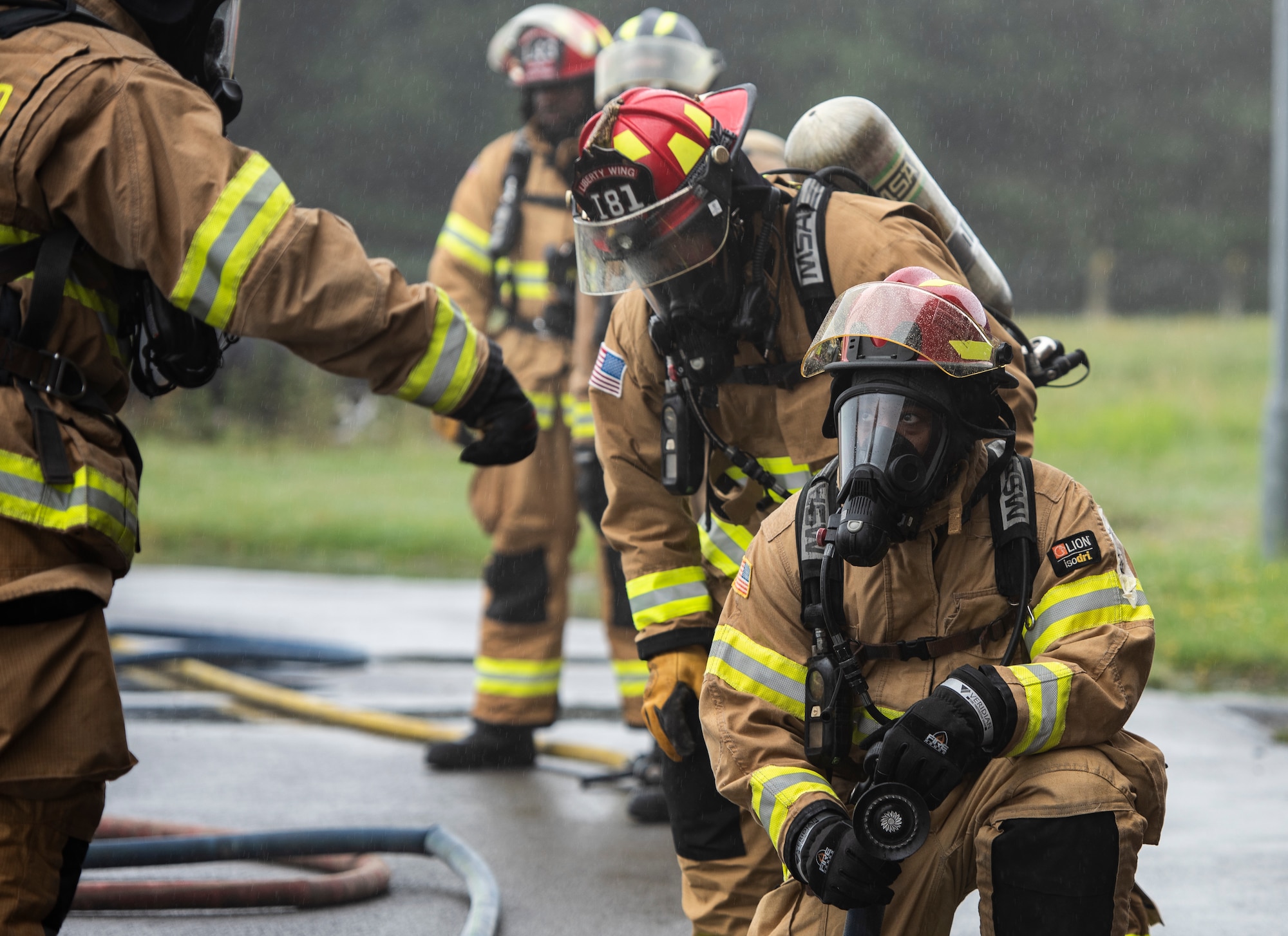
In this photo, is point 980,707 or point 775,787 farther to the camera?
point 775,787

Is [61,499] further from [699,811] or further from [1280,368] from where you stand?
[1280,368]

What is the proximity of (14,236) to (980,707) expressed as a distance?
173cm

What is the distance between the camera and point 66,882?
251 cm

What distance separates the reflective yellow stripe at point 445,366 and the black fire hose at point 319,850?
126 cm

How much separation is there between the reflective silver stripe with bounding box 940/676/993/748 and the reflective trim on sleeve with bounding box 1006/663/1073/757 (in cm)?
7

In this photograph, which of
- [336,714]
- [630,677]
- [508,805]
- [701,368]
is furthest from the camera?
[336,714]

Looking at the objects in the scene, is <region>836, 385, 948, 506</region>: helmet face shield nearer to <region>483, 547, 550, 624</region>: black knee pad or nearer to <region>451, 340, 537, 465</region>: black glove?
<region>451, 340, 537, 465</region>: black glove

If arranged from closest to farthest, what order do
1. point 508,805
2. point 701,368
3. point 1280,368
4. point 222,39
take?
point 222,39 < point 701,368 < point 508,805 < point 1280,368

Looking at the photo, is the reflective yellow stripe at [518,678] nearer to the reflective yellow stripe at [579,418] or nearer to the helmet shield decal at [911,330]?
the reflective yellow stripe at [579,418]

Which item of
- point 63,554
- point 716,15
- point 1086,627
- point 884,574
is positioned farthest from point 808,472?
point 716,15

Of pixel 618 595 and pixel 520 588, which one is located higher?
pixel 618 595

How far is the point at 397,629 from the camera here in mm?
7688

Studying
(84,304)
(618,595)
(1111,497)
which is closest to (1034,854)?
(84,304)

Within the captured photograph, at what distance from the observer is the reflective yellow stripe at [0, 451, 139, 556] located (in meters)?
2.43
